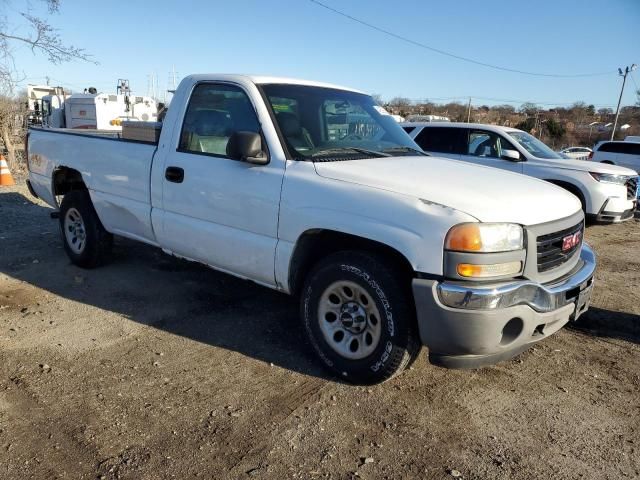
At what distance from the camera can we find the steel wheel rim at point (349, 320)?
3.30 metres

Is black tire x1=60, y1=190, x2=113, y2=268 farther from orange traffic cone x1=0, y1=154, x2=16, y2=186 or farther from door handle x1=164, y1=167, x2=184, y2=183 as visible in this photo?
orange traffic cone x1=0, y1=154, x2=16, y2=186

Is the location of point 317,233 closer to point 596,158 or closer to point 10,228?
point 10,228

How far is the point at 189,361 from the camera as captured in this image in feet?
Answer: 12.2

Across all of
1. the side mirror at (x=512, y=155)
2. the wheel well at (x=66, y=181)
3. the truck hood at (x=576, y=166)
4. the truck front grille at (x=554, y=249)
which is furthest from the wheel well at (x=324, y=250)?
the truck hood at (x=576, y=166)

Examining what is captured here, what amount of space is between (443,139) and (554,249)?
6918 mm

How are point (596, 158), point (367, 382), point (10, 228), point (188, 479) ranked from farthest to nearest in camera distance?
point (596, 158) < point (10, 228) < point (367, 382) < point (188, 479)

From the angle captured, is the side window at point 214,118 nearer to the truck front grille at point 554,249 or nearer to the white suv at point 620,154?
the truck front grille at point 554,249

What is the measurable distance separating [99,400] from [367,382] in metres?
1.67

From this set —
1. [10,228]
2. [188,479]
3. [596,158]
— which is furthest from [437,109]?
[188,479]

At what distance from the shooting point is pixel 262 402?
3219 mm

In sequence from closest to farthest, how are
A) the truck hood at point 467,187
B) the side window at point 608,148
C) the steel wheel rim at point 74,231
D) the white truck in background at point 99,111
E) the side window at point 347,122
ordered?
the truck hood at point 467,187 → the side window at point 347,122 → the steel wheel rim at point 74,231 → the side window at point 608,148 → the white truck in background at point 99,111

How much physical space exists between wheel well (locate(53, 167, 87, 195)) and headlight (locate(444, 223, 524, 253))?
4.30m

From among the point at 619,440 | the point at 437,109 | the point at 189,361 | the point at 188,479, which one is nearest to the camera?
the point at 188,479

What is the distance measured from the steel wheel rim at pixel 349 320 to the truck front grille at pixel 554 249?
1038mm
